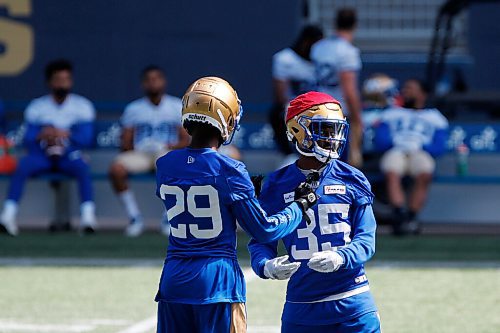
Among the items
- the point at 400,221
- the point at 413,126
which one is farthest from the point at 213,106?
the point at 413,126

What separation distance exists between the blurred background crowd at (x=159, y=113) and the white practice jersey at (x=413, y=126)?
0.04 ft

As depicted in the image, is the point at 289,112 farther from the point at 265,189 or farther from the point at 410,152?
the point at 410,152

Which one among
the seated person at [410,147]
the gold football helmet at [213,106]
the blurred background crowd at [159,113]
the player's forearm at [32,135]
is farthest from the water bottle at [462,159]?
the gold football helmet at [213,106]

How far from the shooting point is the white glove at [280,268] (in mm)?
4766

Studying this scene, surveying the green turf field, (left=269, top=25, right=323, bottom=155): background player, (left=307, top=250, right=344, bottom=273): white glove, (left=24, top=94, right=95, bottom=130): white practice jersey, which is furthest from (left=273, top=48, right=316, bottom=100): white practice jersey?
(left=307, top=250, right=344, bottom=273): white glove

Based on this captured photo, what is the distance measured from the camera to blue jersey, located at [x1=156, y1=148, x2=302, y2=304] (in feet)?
16.1

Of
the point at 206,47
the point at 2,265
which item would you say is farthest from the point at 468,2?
the point at 2,265

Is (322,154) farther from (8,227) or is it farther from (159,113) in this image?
(8,227)

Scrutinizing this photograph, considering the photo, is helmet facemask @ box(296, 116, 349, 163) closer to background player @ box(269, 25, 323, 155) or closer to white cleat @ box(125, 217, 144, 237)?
background player @ box(269, 25, 323, 155)

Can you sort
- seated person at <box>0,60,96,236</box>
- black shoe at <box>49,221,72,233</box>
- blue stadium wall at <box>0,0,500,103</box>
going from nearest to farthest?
seated person at <box>0,60,96,236</box>
black shoe at <box>49,221,72,233</box>
blue stadium wall at <box>0,0,500,103</box>

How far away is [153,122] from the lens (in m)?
12.9

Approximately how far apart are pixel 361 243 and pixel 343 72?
6149mm

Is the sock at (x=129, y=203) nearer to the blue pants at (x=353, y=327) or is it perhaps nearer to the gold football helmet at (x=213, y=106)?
the gold football helmet at (x=213, y=106)

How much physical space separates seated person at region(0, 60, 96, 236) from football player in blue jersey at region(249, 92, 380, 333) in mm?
7968
